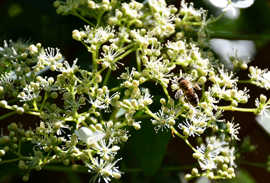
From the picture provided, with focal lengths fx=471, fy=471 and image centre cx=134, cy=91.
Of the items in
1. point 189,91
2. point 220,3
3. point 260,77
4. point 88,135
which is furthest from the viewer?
point 220,3

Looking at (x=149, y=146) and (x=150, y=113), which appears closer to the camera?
(x=150, y=113)

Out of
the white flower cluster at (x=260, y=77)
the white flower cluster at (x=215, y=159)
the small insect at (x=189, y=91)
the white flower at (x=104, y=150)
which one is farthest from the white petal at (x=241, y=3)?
the white flower at (x=104, y=150)

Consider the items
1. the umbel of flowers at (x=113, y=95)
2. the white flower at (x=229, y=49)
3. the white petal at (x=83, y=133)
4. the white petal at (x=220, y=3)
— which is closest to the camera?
the white petal at (x=83, y=133)

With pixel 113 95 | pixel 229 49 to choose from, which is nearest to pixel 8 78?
pixel 113 95

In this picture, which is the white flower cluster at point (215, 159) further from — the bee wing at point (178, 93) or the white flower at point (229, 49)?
the white flower at point (229, 49)

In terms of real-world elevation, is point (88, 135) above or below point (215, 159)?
above

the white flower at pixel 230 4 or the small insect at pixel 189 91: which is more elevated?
the white flower at pixel 230 4

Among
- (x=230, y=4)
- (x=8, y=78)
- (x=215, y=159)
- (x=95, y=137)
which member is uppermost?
(x=230, y=4)

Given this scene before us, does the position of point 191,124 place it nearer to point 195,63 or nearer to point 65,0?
point 195,63

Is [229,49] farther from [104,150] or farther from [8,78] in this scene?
[8,78]
